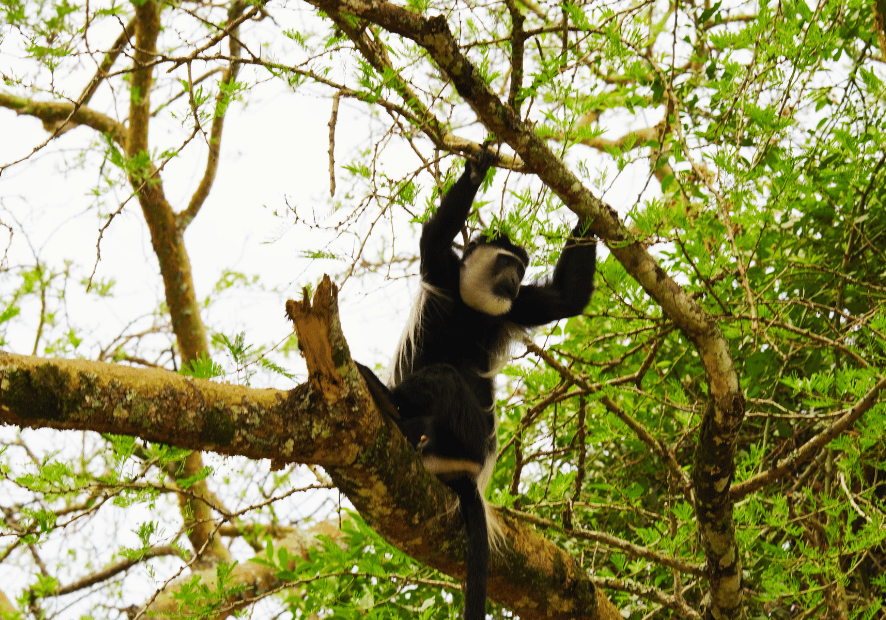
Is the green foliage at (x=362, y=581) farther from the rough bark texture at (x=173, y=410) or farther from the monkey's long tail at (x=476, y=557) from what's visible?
the rough bark texture at (x=173, y=410)

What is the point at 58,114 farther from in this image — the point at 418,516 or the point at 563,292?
the point at 418,516

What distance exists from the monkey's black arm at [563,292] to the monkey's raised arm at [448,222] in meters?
0.35

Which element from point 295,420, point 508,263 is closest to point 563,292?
point 508,263

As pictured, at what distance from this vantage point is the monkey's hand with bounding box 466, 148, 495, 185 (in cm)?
172

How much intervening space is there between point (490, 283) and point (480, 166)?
620 mm

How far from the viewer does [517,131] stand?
1.47 metres

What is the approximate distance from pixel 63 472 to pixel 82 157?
2116mm

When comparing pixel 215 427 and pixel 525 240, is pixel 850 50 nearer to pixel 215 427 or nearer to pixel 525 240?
pixel 525 240

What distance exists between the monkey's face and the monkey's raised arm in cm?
14

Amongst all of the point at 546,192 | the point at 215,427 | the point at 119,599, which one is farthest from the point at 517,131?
the point at 119,599

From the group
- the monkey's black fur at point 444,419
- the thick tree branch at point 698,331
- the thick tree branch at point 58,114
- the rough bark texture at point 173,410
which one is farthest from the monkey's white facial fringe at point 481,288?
the thick tree branch at point 58,114

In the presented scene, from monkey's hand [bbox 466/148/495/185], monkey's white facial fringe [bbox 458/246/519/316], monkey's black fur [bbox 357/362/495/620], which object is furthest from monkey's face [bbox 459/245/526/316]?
monkey's hand [bbox 466/148/495/185]

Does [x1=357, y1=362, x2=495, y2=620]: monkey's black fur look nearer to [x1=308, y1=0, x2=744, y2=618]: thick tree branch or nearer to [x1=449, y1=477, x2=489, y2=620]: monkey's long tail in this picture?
[x1=449, y1=477, x2=489, y2=620]: monkey's long tail

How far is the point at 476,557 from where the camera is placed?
1645 millimetres
